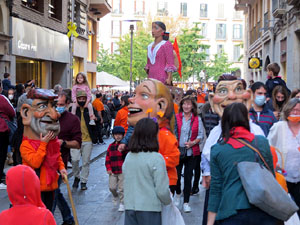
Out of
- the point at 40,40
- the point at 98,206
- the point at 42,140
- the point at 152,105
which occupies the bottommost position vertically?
the point at 98,206

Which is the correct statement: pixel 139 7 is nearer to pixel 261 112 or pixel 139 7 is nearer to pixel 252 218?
pixel 261 112

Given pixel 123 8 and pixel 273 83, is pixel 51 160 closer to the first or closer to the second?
pixel 273 83

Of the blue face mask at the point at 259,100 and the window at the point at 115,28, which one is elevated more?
the window at the point at 115,28

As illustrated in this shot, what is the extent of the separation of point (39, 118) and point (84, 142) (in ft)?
14.7

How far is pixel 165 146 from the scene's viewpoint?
6375mm

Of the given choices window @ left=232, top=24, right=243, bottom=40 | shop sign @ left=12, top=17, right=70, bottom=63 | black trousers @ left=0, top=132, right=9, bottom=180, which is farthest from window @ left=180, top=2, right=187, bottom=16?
black trousers @ left=0, top=132, right=9, bottom=180

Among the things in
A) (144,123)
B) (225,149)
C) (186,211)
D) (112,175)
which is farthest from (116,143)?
(225,149)

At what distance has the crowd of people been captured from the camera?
15.3 ft

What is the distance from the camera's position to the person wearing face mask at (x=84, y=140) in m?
11.0

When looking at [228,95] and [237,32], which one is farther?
[237,32]

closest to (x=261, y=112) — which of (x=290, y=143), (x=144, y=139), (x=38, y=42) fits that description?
(x=290, y=143)

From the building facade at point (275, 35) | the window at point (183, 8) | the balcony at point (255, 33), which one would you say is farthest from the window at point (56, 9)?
the window at point (183, 8)

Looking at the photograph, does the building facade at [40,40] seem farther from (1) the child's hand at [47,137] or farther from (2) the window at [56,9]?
(1) the child's hand at [47,137]

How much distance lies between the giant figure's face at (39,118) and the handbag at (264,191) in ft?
9.36
